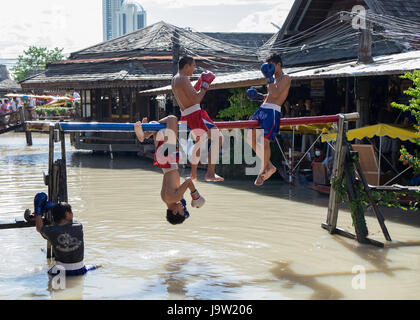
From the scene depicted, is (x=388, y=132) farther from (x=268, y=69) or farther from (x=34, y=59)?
(x=34, y=59)

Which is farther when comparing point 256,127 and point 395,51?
point 395,51

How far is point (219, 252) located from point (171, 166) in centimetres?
310

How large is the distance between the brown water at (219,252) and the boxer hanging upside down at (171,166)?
1.21m

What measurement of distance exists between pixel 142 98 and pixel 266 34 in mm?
12127

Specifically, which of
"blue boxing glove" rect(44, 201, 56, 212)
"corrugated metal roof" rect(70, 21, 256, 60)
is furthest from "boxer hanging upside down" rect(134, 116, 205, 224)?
"corrugated metal roof" rect(70, 21, 256, 60)

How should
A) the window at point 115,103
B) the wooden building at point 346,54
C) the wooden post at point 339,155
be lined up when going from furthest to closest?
the window at point 115,103, the wooden building at point 346,54, the wooden post at point 339,155

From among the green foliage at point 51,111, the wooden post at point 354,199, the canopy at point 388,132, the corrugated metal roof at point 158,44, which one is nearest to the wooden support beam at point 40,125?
the wooden post at point 354,199

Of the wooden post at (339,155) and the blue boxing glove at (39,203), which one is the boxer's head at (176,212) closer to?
the blue boxing glove at (39,203)

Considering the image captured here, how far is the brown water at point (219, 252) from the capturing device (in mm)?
8609

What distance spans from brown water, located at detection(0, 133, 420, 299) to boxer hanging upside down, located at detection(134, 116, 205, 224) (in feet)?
3.98

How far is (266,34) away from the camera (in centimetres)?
3850

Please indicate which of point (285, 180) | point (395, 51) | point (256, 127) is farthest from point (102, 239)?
point (395, 51)
